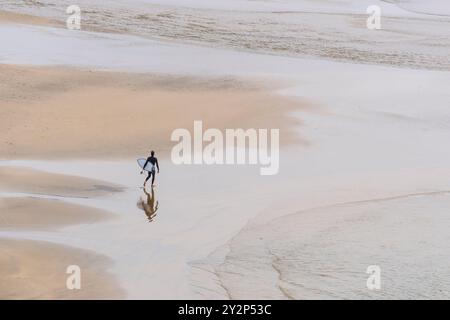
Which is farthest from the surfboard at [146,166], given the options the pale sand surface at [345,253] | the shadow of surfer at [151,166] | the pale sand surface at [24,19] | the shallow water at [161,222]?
the pale sand surface at [24,19]

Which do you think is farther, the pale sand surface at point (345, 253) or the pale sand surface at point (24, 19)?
the pale sand surface at point (24, 19)

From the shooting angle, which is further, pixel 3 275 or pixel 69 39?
pixel 69 39

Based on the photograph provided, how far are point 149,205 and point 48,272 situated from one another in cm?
322

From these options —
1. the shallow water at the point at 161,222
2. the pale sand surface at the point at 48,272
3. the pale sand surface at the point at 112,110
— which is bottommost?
the pale sand surface at the point at 48,272

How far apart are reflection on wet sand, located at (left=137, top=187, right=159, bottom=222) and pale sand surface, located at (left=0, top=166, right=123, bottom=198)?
0.58m

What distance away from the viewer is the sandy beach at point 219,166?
13516 mm

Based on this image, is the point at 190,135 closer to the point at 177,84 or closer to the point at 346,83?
the point at 177,84

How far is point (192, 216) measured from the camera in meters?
15.6

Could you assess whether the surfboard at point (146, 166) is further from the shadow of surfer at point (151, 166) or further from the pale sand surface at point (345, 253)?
the pale sand surface at point (345, 253)

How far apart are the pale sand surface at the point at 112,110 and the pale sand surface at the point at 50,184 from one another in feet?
3.98

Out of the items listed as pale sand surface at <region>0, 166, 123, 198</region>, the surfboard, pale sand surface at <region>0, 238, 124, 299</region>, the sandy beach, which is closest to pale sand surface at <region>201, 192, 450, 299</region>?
the sandy beach

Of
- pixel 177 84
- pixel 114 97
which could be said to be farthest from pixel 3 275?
pixel 177 84

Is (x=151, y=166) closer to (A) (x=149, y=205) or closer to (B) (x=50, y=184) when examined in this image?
(A) (x=149, y=205)
